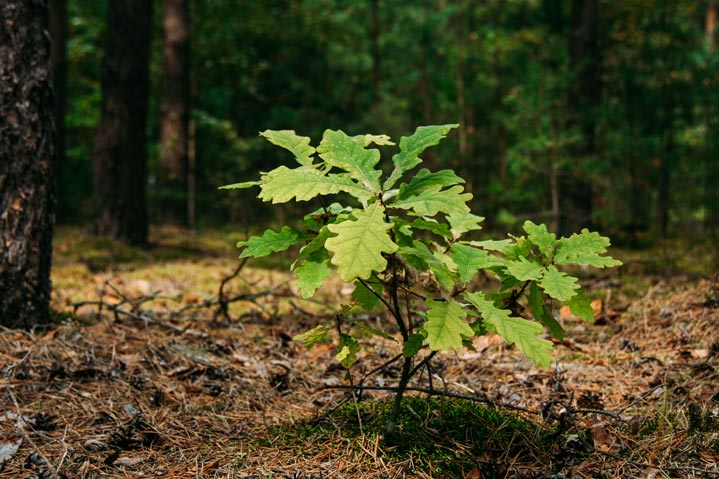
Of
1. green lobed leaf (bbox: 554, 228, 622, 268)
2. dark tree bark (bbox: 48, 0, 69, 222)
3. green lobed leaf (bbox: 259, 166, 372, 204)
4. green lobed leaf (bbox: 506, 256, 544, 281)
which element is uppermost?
dark tree bark (bbox: 48, 0, 69, 222)

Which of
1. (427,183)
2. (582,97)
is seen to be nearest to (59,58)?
(582,97)

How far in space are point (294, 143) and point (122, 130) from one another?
5834mm

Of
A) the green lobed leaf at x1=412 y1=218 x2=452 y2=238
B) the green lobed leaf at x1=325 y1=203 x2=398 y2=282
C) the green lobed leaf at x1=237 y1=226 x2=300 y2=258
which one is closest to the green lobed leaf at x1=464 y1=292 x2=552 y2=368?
the green lobed leaf at x1=412 y1=218 x2=452 y2=238

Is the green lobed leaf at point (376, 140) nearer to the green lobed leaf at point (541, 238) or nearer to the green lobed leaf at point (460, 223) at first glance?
the green lobed leaf at point (460, 223)

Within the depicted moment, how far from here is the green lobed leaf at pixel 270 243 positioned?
5.69 ft

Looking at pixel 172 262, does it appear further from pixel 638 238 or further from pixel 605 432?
pixel 638 238

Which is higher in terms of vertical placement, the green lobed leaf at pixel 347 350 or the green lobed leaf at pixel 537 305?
the green lobed leaf at pixel 537 305

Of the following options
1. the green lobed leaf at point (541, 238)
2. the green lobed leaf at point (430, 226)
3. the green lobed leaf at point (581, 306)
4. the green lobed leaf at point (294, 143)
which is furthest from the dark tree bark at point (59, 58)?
the green lobed leaf at point (581, 306)

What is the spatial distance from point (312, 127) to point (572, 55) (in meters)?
9.43

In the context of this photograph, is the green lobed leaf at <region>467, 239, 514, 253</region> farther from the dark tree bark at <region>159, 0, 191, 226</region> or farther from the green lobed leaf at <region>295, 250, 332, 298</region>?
the dark tree bark at <region>159, 0, 191, 226</region>

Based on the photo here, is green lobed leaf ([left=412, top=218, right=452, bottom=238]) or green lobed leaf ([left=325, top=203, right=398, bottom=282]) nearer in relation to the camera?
green lobed leaf ([left=325, top=203, right=398, bottom=282])

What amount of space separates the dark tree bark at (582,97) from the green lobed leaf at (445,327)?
6525 mm

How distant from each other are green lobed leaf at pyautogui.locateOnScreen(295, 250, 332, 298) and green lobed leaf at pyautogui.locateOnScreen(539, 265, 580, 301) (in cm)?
62

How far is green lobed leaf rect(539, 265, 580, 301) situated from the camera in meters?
1.61
